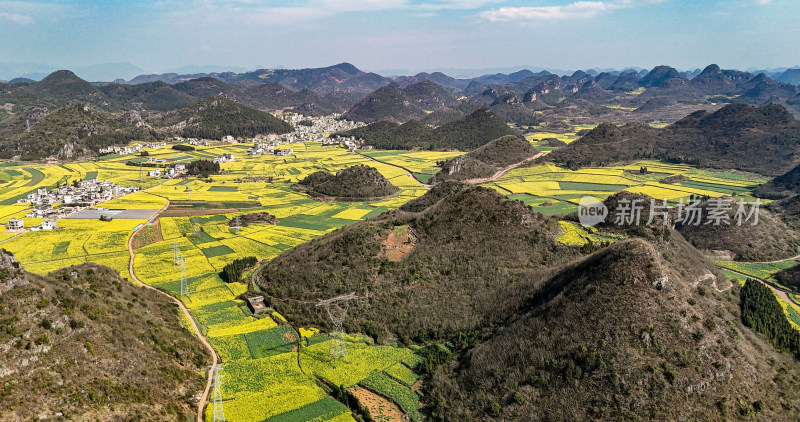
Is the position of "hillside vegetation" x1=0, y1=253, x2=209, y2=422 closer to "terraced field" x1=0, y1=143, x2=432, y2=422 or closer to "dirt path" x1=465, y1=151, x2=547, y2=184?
"terraced field" x1=0, y1=143, x2=432, y2=422

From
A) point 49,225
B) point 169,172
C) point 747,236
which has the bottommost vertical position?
point 747,236

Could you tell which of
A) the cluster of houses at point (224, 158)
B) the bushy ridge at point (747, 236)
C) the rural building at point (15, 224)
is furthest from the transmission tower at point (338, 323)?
the cluster of houses at point (224, 158)

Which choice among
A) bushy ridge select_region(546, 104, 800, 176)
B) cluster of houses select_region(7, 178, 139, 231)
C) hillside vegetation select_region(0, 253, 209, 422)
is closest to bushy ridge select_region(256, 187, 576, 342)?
hillside vegetation select_region(0, 253, 209, 422)

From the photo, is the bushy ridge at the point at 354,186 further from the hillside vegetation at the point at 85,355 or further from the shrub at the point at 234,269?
the hillside vegetation at the point at 85,355

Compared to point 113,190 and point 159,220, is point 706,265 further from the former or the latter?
point 113,190

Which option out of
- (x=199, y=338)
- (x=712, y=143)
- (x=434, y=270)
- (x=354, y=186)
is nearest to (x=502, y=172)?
(x=354, y=186)

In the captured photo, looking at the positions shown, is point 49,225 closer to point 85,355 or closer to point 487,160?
point 85,355

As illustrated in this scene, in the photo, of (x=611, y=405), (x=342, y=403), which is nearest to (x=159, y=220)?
(x=342, y=403)
